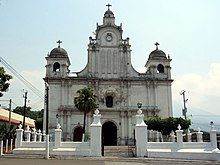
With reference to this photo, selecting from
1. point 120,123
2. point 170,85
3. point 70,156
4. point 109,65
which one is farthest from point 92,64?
point 70,156

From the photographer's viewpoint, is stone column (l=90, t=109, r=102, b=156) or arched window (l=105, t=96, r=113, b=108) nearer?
stone column (l=90, t=109, r=102, b=156)

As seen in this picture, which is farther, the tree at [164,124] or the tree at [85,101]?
the tree at [164,124]

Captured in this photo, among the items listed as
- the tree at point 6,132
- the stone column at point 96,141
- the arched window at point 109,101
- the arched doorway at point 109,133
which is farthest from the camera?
the arched window at point 109,101

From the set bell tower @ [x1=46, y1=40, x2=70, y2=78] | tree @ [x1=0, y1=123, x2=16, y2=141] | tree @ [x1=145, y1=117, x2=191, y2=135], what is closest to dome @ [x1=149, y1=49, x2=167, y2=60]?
tree @ [x1=145, y1=117, x2=191, y2=135]

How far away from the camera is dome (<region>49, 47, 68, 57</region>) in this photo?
40.9 meters

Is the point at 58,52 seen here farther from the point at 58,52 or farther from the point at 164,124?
the point at 164,124

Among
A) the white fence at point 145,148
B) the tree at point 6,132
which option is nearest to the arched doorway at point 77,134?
the tree at point 6,132

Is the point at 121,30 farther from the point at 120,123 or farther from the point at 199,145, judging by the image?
the point at 199,145

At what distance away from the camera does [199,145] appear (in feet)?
70.0

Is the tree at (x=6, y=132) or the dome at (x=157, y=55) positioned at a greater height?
the dome at (x=157, y=55)

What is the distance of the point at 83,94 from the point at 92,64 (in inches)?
351

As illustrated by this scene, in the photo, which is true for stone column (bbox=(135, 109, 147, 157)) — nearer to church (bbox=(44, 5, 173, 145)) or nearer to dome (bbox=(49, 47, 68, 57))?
church (bbox=(44, 5, 173, 145))

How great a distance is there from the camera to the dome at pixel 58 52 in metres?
40.9

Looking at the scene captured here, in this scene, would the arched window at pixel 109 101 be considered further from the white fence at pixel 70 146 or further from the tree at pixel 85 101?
the white fence at pixel 70 146
